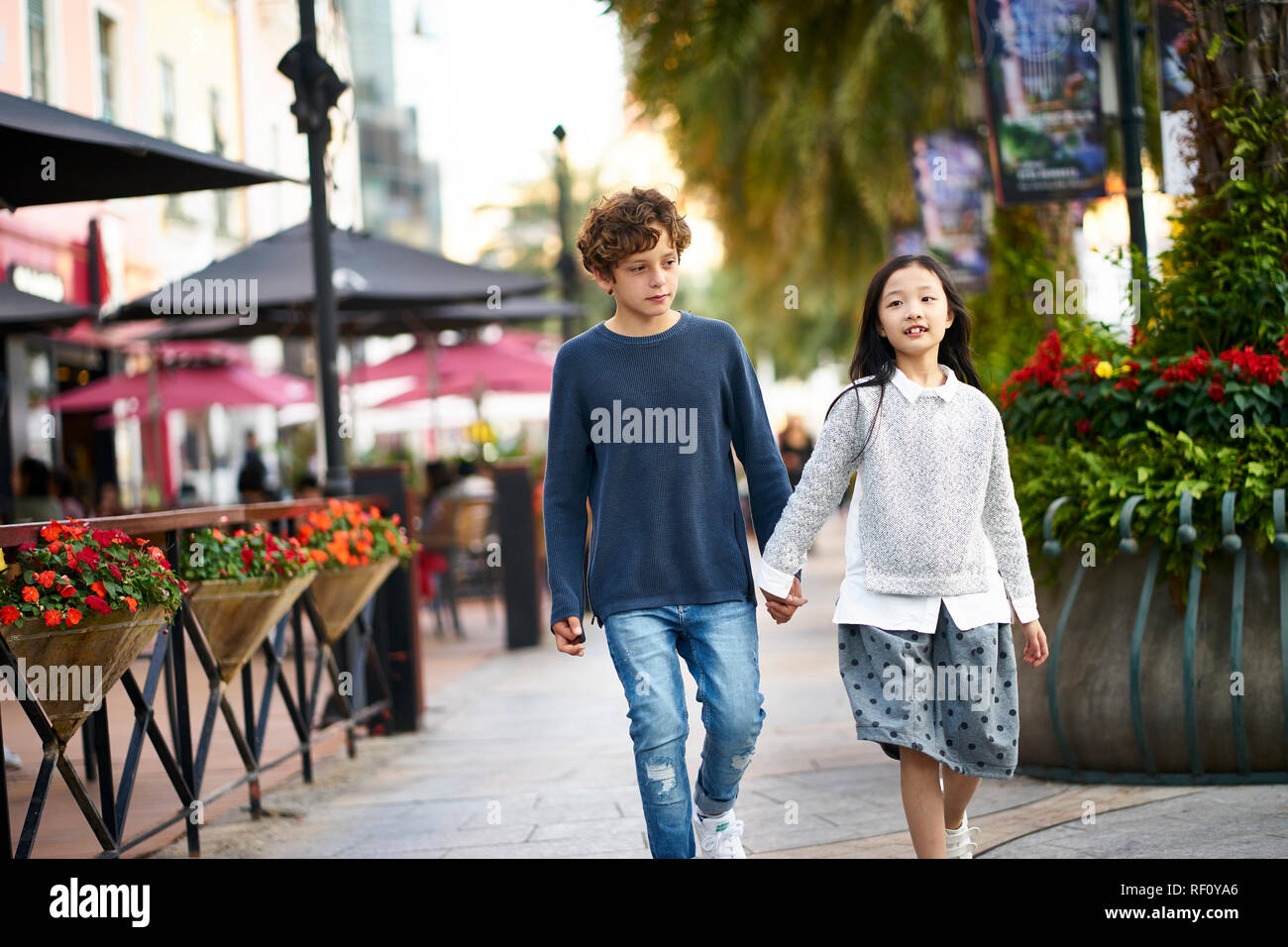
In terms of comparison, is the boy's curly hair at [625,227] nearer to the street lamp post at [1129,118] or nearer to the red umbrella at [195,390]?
the street lamp post at [1129,118]

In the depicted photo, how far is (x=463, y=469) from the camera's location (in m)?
15.2

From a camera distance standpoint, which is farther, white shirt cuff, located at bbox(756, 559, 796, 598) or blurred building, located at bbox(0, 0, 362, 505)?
blurred building, located at bbox(0, 0, 362, 505)

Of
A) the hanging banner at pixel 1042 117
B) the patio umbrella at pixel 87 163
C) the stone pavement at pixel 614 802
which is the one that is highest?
the hanging banner at pixel 1042 117

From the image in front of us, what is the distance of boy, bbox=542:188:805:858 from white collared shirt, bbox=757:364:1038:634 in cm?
13

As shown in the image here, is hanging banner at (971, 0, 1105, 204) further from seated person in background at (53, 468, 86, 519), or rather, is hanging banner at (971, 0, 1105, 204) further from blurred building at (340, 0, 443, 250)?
blurred building at (340, 0, 443, 250)

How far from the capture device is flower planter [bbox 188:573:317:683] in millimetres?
5238

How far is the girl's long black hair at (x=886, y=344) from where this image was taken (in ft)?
12.0

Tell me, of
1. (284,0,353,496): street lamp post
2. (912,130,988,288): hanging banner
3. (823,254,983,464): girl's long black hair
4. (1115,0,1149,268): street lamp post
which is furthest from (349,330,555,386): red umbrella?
(823,254,983,464): girl's long black hair

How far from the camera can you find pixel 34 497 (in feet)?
32.4

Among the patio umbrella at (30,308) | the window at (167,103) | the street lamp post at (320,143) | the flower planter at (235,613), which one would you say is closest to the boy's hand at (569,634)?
the flower planter at (235,613)

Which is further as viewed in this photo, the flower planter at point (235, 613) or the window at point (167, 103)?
the window at point (167, 103)

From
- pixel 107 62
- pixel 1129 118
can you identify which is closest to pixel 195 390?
pixel 107 62

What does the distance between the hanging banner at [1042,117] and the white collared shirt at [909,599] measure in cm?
560
